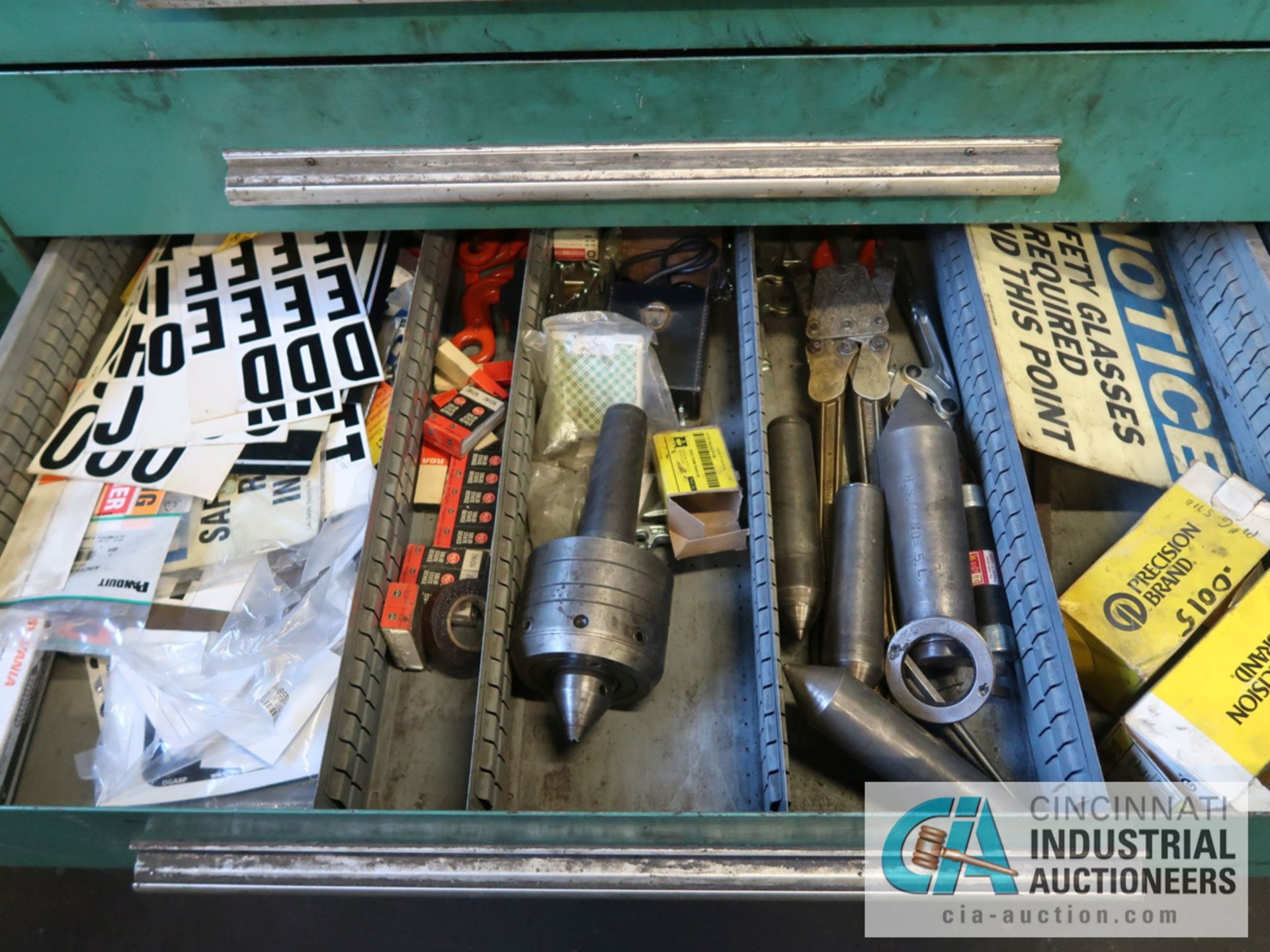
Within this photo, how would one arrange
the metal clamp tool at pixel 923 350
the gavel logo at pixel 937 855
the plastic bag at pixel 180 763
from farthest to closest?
the metal clamp tool at pixel 923 350 < the plastic bag at pixel 180 763 < the gavel logo at pixel 937 855

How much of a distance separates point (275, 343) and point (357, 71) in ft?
1.46

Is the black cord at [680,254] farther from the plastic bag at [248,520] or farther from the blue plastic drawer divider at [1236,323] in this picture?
the blue plastic drawer divider at [1236,323]

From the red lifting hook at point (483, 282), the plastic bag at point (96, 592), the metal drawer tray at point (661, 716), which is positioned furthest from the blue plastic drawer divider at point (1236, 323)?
the plastic bag at point (96, 592)

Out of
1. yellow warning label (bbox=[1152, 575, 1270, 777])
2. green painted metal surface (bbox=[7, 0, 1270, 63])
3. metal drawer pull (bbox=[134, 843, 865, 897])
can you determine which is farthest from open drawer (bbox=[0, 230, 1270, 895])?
green painted metal surface (bbox=[7, 0, 1270, 63])

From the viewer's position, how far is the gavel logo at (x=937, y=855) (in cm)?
73

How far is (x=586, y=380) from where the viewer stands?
1.17m

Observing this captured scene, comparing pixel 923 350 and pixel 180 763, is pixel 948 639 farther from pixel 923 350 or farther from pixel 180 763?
pixel 180 763

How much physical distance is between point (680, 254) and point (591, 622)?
0.67 meters

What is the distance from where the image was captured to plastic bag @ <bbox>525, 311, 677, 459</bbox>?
1.16 meters

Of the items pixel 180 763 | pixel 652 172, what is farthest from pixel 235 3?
pixel 180 763

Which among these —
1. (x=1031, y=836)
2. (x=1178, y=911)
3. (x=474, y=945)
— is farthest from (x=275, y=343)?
(x=1178, y=911)

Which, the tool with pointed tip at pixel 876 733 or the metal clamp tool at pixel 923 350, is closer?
the tool with pointed tip at pixel 876 733

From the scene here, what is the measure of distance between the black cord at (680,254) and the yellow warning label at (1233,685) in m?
0.81

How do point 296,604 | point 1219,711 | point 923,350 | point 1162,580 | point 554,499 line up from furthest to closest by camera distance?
point 923,350 → point 554,499 → point 296,604 → point 1162,580 → point 1219,711
